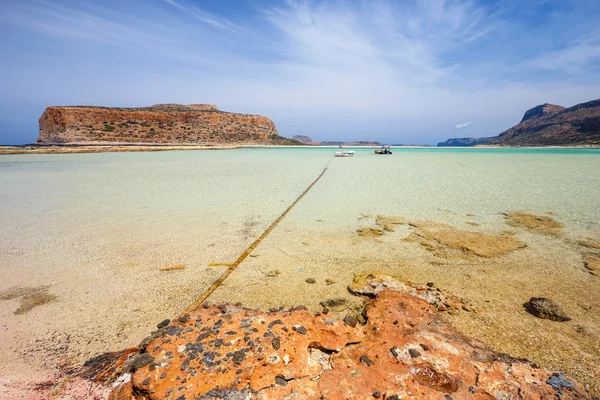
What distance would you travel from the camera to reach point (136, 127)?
65.8m

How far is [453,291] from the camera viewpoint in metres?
3.43

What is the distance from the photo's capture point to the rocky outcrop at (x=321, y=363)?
1.86 metres

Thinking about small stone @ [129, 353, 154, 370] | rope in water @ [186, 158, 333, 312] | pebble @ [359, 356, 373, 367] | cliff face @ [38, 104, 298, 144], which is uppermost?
cliff face @ [38, 104, 298, 144]

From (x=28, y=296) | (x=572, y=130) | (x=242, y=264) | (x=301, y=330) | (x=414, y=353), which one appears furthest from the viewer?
(x=572, y=130)

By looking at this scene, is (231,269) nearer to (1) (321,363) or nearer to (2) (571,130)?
(1) (321,363)

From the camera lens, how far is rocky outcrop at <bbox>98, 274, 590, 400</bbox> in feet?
6.09

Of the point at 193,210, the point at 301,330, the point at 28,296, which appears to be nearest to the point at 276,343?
the point at 301,330

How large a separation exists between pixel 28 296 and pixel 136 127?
2924 inches

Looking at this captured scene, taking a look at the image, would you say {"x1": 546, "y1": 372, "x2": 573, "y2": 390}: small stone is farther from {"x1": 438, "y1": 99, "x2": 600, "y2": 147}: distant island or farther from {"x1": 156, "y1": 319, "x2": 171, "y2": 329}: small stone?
{"x1": 438, "y1": 99, "x2": 600, "y2": 147}: distant island

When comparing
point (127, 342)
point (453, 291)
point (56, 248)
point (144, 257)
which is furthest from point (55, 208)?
point (453, 291)

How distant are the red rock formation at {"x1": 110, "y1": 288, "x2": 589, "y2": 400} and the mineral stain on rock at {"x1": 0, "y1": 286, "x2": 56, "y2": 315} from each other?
6.06 feet

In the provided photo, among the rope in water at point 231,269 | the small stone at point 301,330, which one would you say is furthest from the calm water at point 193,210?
the small stone at point 301,330

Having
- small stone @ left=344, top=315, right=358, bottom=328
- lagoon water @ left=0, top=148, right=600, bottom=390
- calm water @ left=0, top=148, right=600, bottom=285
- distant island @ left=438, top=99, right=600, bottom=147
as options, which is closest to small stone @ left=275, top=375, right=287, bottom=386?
small stone @ left=344, top=315, right=358, bottom=328

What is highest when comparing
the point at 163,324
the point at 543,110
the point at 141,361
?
the point at 543,110
